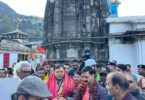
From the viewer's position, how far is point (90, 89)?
5516 mm

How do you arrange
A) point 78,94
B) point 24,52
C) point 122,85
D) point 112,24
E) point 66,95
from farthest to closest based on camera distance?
point 24,52, point 112,24, point 66,95, point 78,94, point 122,85

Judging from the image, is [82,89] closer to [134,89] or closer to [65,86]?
[65,86]

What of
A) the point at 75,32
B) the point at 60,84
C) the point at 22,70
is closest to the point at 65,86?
the point at 60,84

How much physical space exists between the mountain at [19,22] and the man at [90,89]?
79.9m

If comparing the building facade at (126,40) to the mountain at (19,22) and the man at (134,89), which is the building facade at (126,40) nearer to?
the man at (134,89)

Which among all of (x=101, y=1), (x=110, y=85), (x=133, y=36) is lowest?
(x=110, y=85)

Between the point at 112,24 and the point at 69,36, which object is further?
the point at 69,36

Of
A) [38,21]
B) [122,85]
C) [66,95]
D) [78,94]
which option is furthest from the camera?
[38,21]

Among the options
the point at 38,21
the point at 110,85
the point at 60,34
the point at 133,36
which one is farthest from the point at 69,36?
the point at 38,21

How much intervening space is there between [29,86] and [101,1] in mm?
24572

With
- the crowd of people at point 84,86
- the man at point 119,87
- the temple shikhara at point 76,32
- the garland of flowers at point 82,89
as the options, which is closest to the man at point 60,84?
the crowd of people at point 84,86

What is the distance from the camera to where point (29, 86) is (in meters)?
2.77

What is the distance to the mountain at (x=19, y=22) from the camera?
89012 millimetres

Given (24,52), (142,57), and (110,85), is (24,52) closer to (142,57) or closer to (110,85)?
(142,57)
